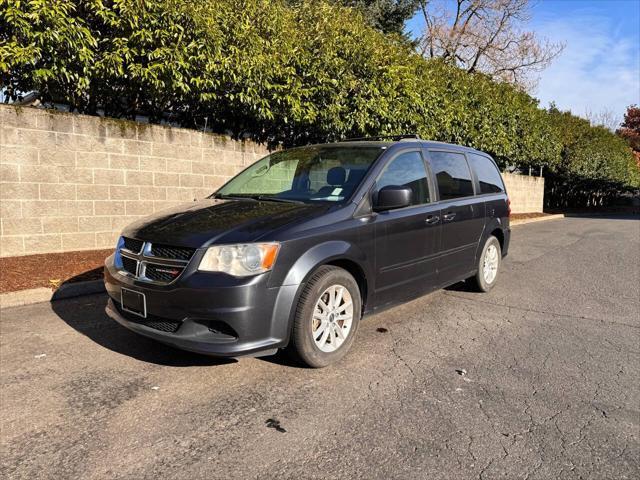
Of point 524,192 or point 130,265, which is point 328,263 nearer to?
point 130,265

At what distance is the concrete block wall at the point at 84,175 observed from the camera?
21.6 feet

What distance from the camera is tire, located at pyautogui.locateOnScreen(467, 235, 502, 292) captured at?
586cm

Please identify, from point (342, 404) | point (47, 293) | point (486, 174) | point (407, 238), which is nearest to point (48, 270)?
point (47, 293)

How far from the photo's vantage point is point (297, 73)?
9.16 metres

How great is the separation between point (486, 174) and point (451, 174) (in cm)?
115

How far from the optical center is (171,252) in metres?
3.31

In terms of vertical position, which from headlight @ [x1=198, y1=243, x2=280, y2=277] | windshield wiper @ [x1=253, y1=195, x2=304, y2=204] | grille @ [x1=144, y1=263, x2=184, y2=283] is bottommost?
grille @ [x1=144, y1=263, x2=184, y2=283]

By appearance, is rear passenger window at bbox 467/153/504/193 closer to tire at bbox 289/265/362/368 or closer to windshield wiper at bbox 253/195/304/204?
windshield wiper at bbox 253/195/304/204

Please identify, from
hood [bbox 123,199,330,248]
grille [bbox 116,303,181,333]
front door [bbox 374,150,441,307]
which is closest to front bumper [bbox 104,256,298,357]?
grille [bbox 116,303,181,333]

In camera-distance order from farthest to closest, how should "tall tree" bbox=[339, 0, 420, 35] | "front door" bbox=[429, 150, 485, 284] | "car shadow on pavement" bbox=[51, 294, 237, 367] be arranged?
"tall tree" bbox=[339, 0, 420, 35] < "front door" bbox=[429, 150, 485, 284] < "car shadow on pavement" bbox=[51, 294, 237, 367]

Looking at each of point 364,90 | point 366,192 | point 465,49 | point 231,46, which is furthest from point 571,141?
point 366,192

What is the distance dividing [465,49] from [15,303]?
2631cm

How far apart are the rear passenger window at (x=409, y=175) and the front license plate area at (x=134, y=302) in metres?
2.09

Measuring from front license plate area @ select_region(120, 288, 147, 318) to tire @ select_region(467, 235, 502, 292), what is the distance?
4.00 metres
